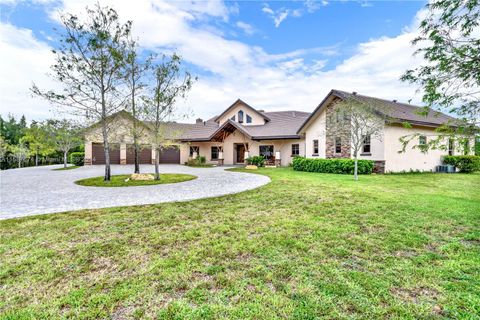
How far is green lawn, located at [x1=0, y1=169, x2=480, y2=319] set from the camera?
2.45m

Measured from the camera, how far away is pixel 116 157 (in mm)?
26328

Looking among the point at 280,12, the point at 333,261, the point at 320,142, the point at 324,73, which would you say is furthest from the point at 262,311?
the point at 324,73

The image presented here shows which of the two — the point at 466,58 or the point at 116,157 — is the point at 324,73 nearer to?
the point at 466,58

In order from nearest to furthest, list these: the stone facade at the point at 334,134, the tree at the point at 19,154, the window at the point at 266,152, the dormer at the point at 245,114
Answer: the stone facade at the point at 334,134 < the window at the point at 266,152 < the dormer at the point at 245,114 < the tree at the point at 19,154

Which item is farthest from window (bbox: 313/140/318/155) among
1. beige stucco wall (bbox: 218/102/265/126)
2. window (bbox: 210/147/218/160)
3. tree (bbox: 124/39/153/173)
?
tree (bbox: 124/39/153/173)

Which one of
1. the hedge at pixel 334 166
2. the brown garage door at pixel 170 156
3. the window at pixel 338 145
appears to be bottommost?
the hedge at pixel 334 166

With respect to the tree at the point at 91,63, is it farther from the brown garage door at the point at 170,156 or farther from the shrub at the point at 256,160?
the brown garage door at the point at 170,156

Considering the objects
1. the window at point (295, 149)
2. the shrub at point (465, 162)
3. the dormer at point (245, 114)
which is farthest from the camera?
the dormer at point (245, 114)

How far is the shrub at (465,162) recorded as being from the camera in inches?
687

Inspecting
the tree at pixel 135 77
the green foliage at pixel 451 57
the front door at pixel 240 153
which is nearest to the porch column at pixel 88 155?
the tree at pixel 135 77

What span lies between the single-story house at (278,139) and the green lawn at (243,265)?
10.3m

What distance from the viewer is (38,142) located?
2522 centimetres

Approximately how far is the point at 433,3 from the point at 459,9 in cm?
42

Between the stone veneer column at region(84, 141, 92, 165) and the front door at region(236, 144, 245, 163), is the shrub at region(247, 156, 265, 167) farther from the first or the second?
the stone veneer column at region(84, 141, 92, 165)
